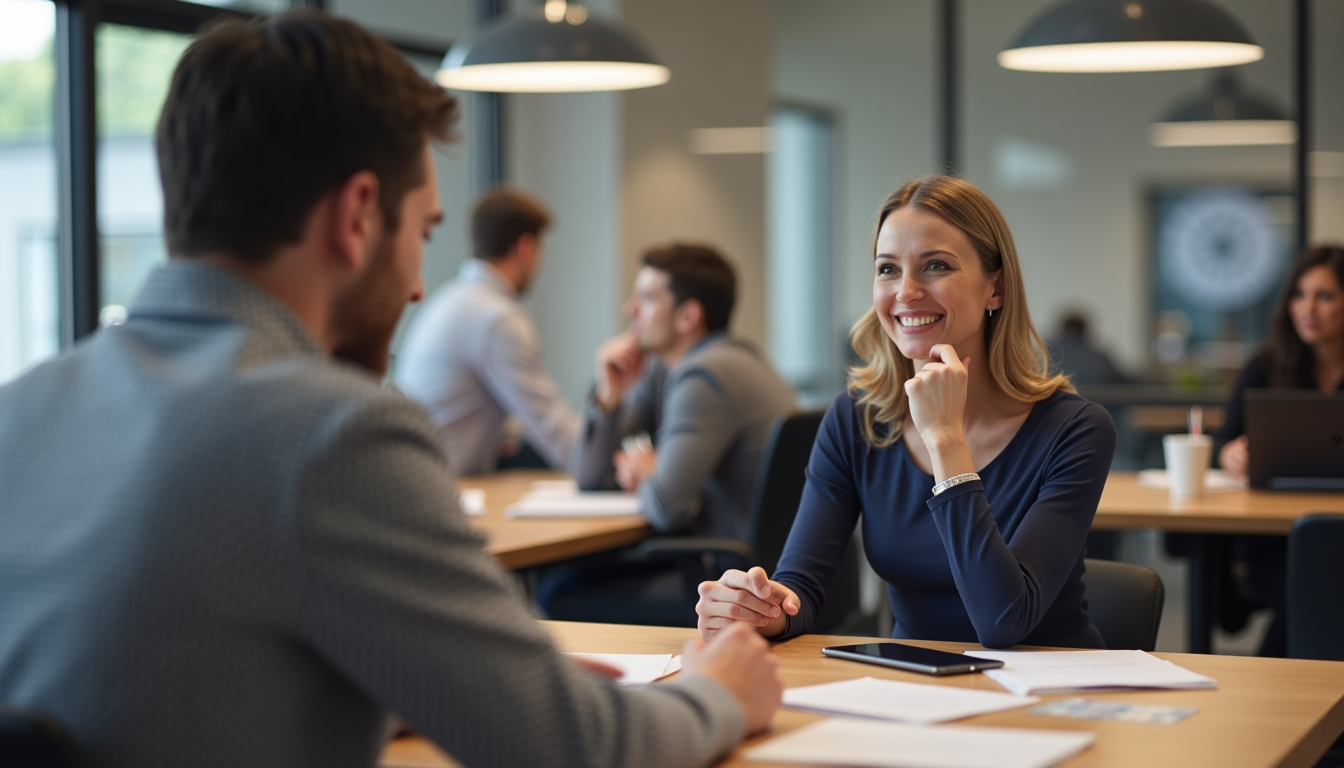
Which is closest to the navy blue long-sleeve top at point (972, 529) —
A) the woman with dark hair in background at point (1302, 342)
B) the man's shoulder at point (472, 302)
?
the woman with dark hair in background at point (1302, 342)

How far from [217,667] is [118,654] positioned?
0.22 feet

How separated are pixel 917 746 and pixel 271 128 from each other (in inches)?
31.5

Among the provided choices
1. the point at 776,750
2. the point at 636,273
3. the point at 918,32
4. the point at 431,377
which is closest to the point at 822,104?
the point at 918,32

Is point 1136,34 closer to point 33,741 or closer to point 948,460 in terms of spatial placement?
point 948,460

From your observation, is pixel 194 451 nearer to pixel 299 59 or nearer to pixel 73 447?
pixel 73 447

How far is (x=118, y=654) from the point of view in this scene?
99 cm

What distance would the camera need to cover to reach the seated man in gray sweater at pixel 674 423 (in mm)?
3486

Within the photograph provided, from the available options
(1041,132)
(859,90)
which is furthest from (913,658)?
(1041,132)

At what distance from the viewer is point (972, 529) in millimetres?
1939

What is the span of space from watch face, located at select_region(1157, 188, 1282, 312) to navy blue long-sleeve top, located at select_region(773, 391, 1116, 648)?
1001 centimetres

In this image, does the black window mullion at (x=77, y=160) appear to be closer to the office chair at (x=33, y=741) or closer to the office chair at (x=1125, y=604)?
the office chair at (x=1125, y=604)

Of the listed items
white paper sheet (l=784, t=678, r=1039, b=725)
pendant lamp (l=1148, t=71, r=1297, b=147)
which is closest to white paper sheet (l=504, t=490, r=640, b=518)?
white paper sheet (l=784, t=678, r=1039, b=725)

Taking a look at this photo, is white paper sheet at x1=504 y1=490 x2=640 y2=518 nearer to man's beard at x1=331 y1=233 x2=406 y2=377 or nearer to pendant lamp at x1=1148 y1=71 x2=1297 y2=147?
man's beard at x1=331 y1=233 x2=406 y2=377

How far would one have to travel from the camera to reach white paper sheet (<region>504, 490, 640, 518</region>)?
352 centimetres
